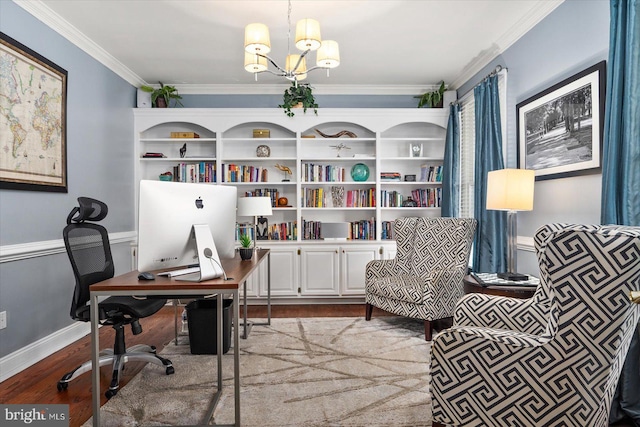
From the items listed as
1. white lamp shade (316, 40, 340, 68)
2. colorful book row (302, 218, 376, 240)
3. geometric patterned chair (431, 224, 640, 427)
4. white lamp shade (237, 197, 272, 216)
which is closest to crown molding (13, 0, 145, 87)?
white lamp shade (237, 197, 272, 216)

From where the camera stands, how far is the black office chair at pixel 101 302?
246 centimetres

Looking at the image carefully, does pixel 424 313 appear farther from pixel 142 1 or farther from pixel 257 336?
pixel 142 1

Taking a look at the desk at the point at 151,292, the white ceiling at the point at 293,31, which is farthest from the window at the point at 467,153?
the desk at the point at 151,292

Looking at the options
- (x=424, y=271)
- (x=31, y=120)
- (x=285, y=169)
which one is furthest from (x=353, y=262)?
(x=31, y=120)

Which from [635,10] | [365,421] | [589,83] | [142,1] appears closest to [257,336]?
[365,421]

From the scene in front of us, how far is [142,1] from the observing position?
2.97 meters

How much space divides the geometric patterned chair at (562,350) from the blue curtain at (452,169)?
318cm

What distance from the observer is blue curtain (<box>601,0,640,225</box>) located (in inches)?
79.7

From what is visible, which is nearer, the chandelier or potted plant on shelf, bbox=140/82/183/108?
the chandelier

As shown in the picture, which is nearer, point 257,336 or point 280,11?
point 280,11

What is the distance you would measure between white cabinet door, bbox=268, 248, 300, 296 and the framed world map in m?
2.25

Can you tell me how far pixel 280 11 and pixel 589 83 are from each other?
7.25 feet

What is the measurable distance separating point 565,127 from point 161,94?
4199mm

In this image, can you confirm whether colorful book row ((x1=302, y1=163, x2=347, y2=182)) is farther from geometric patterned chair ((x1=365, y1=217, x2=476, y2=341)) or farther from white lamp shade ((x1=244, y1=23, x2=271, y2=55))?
white lamp shade ((x1=244, y1=23, x2=271, y2=55))
